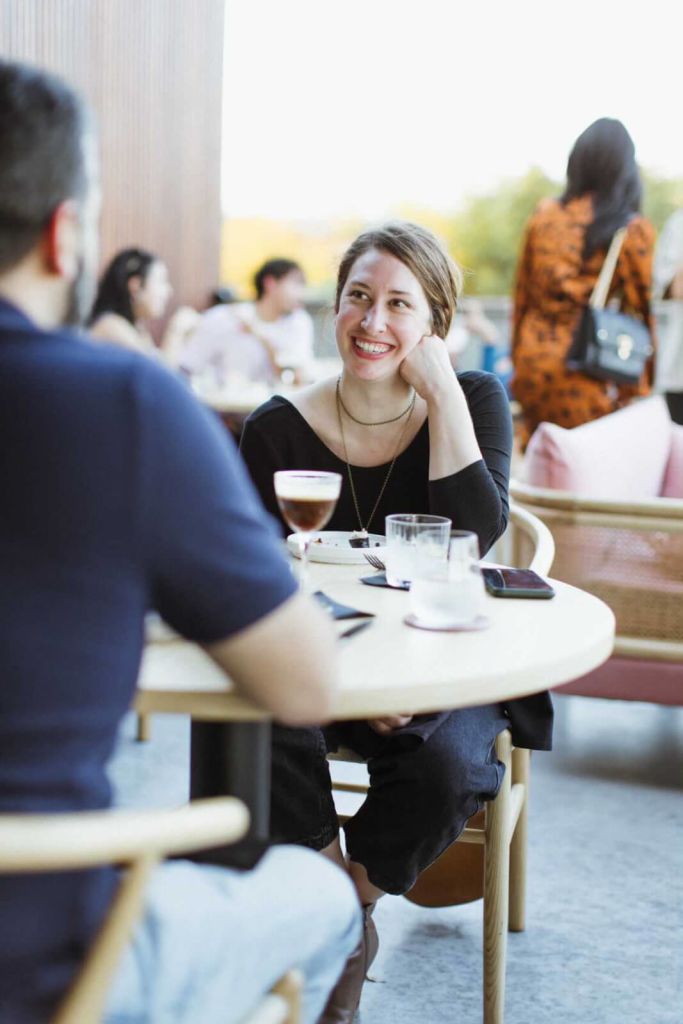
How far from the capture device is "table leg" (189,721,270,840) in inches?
45.5

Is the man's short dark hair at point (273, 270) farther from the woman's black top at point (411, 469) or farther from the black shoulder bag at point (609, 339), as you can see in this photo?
the woman's black top at point (411, 469)

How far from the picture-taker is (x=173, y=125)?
6.93 meters

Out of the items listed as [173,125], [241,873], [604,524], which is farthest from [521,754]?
[173,125]

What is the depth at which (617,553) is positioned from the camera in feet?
8.81

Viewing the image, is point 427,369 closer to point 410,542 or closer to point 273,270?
point 410,542

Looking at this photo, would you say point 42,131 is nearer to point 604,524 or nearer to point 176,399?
point 176,399

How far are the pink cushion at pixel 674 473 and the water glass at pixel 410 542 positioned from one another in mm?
1852

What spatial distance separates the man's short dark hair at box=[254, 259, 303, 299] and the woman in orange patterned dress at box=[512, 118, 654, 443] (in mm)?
1481

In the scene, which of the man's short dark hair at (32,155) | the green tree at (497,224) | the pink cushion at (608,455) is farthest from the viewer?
the green tree at (497,224)

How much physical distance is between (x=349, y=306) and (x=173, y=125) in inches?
210

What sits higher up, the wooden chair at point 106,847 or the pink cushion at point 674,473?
the wooden chair at point 106,847

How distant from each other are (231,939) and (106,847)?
0.22 m

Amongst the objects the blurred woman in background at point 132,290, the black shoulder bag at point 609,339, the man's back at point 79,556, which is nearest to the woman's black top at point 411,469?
the man's back at point 79,556

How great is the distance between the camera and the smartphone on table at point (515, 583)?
152 centimetres
